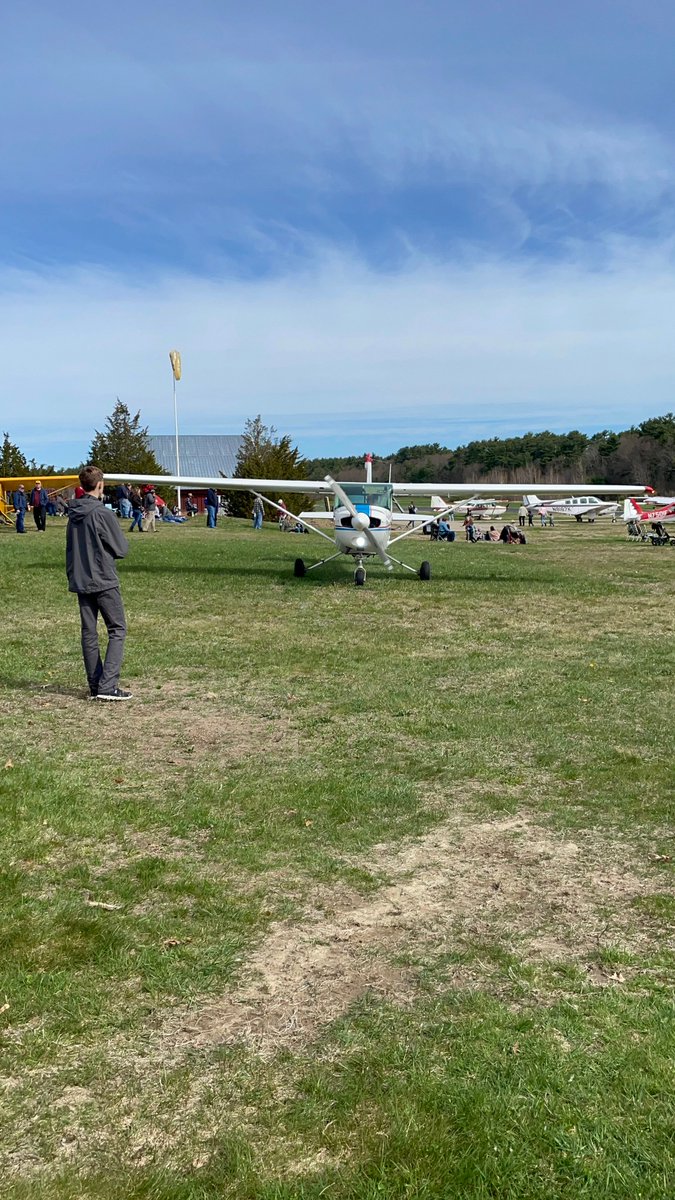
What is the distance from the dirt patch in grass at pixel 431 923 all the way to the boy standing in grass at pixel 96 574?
3.85m

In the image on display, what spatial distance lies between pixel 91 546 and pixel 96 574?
0.25 metres

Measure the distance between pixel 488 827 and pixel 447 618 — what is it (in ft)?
25.1

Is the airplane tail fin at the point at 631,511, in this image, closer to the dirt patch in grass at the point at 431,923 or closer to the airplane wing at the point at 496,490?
the airplane wing at the point at 496,490

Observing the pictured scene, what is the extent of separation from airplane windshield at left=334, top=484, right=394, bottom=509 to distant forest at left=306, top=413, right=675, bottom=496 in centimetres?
5193

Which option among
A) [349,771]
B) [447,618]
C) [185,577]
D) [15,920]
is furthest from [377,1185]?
[185,577]

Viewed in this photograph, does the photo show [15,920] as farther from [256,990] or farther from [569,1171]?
[569,1171]

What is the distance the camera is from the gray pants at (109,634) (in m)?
7.29

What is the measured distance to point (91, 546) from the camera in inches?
282

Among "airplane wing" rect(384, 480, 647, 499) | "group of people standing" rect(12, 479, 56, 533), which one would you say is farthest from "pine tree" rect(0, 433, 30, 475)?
"airplane wing" rect(384, 480, 647, 499)

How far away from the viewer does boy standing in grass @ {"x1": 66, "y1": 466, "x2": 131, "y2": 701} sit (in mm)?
7160

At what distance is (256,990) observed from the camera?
3.09 metres

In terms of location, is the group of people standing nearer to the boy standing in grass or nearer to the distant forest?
the boy standing in grass

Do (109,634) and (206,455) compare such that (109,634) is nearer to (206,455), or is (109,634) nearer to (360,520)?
(360,520)

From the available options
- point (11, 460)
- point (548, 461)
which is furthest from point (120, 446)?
point (548, 461)
